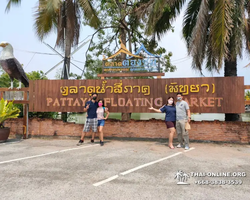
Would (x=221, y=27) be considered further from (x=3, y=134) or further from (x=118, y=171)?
(x=3, y=134)

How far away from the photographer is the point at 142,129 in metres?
7.93

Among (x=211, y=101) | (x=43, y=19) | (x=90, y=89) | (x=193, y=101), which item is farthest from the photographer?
(x=43, y=19)

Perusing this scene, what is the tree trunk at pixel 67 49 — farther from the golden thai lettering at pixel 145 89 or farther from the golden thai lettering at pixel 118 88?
the golden thai lettering at pixel 145 89

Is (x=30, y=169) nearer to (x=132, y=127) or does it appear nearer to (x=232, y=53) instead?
(x=132, y=127)

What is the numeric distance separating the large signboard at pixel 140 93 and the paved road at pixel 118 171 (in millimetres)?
1532

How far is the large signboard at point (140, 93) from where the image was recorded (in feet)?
24.3

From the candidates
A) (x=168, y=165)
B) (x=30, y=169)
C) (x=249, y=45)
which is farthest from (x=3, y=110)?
(x=249, y=45)

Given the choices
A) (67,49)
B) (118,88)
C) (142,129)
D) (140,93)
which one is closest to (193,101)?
(140,93)

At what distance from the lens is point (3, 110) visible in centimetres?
788

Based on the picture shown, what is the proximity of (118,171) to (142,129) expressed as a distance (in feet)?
12.2

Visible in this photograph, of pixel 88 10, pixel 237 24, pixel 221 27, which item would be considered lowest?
pixel 221 27

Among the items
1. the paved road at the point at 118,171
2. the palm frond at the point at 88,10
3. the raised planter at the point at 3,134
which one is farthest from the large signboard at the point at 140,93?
the palm frond at the point at 88,10

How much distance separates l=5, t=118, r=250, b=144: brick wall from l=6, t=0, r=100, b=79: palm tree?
2858 mm

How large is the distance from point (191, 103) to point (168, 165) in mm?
3501
